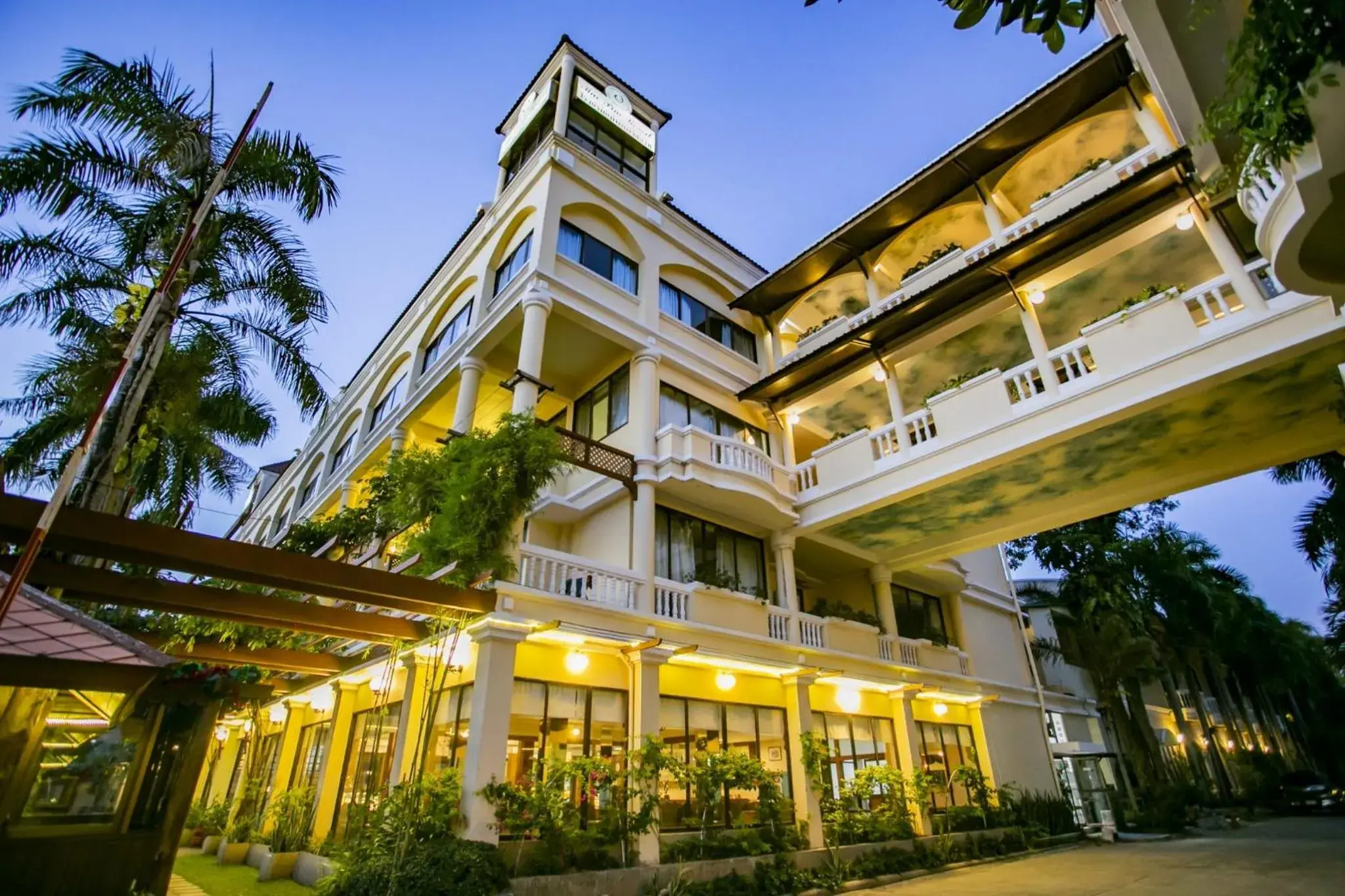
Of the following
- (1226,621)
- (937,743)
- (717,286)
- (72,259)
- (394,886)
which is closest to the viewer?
(394,886)

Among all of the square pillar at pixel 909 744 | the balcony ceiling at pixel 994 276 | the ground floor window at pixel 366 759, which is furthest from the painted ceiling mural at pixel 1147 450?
the ground floor window at pixel 366 759

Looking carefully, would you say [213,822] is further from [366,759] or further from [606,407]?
[606,407]

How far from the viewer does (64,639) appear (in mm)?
3633

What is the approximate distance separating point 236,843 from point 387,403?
42.3 ft

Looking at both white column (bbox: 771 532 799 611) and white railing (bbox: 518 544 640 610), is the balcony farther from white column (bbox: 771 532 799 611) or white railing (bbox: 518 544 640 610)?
white railing (bbox: 518 544 640 610)

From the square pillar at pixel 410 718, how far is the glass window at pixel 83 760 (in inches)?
166

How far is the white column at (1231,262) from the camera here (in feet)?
30.8

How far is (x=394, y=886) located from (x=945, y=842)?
11281 mm

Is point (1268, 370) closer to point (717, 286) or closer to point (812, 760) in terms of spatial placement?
point (812, 760)

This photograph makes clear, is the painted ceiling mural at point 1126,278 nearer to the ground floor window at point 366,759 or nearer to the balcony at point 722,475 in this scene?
the balcony at point 722,475

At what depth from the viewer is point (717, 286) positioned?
18406 millimetres

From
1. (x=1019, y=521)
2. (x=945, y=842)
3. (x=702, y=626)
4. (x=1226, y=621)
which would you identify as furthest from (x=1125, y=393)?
(x=1226, y=621)

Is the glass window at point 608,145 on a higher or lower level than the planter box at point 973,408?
higher

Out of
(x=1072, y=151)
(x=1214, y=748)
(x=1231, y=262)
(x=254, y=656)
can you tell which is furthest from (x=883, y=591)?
(x=1214, y=748)
